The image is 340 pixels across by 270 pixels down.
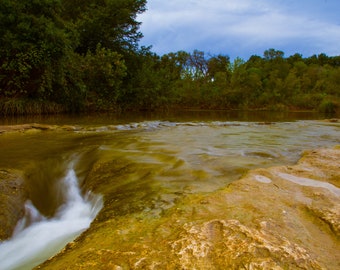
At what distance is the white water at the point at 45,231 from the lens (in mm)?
2424

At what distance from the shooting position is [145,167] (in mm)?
4277

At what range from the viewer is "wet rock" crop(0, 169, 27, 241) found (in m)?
2.85

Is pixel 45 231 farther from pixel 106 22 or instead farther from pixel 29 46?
pixel 106 22

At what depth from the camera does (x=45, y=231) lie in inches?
119

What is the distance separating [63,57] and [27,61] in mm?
1910

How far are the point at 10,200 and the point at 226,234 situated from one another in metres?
2.59

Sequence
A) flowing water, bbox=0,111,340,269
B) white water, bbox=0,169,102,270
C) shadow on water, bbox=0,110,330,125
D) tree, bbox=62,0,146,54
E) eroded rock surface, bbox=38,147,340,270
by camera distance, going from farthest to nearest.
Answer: tree, bbox=62,0,146,54 → shadow on water, bbox=0,110,330,125 → flowing water, bbox=0,111,340,269 → white water, bbox=0,169,102,270 → eroded rock surface, bbox=38,147,340,270

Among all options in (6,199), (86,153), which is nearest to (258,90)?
(86,153)

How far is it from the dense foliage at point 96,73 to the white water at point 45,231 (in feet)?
42.2

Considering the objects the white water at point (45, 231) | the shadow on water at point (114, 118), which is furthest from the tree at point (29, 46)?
the white water at point (45, 231)

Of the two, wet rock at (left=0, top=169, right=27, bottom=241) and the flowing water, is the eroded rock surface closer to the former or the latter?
the flowing water

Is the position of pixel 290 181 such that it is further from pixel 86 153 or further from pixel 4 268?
pixel 86 153

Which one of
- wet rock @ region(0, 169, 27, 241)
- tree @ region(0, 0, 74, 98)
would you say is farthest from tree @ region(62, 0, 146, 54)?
wet rock @ region(0, 169, 27, 241)

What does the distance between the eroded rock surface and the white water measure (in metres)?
0.39
